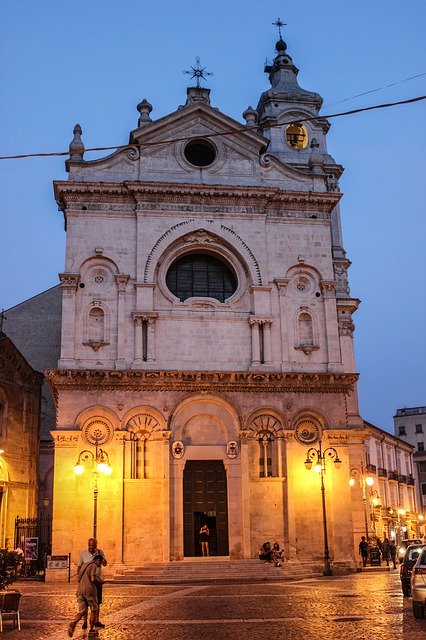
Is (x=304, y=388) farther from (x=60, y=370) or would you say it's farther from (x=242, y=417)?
(x=60, y=370)

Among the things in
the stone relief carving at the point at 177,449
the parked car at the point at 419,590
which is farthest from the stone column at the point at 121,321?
the parked car at the point at 419,590

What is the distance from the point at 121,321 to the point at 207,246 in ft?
17.1

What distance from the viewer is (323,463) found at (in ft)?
105

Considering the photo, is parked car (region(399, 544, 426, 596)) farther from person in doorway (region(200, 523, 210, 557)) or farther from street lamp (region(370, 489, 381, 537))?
street lamp (region(370, 489, 381, 537))

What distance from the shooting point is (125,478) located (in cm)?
3144

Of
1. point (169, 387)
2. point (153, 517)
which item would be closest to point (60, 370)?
point (169, 387)

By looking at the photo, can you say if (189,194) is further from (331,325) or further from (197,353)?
(331,325)

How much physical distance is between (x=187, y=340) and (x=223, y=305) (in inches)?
89.8

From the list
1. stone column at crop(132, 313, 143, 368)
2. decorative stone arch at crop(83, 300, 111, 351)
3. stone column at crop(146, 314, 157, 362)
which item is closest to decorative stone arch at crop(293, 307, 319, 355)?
stone column at crop(146, 314, 157, 362)

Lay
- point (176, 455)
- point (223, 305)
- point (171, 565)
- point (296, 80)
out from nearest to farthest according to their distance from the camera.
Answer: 1. point (171, 565)
2. point (176, 455)
3. point (223, 305)
4. point (296, 80)

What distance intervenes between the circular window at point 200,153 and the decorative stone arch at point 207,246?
10.6 feet

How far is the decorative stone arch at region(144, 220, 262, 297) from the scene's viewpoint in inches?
1357

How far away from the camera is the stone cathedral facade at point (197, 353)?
31.5m

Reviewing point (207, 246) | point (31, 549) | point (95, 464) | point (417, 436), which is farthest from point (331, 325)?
point (417, 436)
